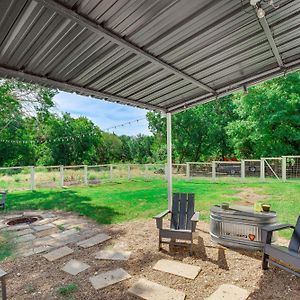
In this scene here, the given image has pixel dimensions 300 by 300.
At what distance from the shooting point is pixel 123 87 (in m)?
4.69

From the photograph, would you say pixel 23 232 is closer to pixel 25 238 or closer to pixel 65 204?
pixel 25 238

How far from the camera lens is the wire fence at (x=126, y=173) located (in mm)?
12828

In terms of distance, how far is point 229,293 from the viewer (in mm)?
3242

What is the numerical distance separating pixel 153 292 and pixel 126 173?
1338 cm

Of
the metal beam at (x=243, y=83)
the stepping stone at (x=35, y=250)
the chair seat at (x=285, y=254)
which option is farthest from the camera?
the stepping stone at (x=35, y=250)

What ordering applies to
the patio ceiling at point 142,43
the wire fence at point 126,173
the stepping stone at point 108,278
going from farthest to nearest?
1. the wire fence at point 126,173
2. the stepping stone at point 108,278
3. the patio ceiling at point 142,43

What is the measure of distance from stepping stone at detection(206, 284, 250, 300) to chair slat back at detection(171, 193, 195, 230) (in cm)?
173

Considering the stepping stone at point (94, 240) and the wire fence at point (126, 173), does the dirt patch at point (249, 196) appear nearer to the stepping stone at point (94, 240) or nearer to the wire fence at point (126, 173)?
the wire fence at point (126, 173)

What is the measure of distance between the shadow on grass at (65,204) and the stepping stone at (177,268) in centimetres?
279

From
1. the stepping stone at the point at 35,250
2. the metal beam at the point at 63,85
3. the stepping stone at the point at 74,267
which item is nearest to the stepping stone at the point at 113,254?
the stepping stone at the point at 74,267

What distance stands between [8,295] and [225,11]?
419cm

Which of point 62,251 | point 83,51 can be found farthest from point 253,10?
point 62,251

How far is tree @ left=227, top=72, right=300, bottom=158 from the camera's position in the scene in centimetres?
1658

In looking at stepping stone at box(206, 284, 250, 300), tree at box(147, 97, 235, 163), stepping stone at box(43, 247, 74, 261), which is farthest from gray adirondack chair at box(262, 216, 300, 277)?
tree at box(147, 97, 235, 163)
